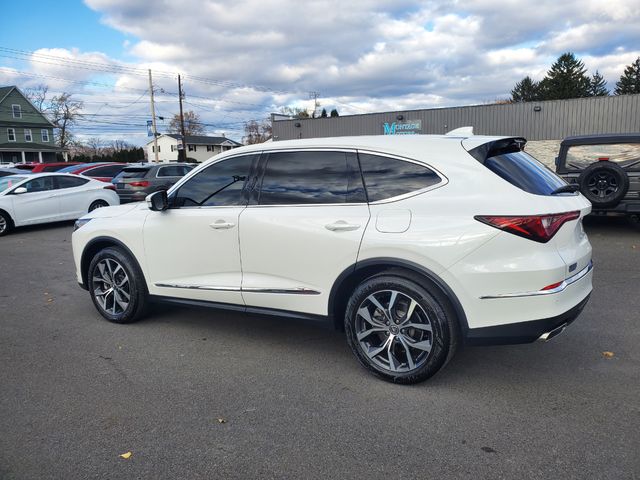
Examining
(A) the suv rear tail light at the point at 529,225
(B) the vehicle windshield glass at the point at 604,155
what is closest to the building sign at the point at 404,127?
(B) the vehicle windshield glass at the point at 604,155

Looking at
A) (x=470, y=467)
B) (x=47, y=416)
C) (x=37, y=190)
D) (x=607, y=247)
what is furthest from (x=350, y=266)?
(x=37, y=190)

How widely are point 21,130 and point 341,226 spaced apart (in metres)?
63.7

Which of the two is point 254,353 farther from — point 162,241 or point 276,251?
point 162,241

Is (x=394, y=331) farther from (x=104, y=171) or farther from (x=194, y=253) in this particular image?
(x=104, y=171)

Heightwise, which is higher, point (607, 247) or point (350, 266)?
point (350, 266)

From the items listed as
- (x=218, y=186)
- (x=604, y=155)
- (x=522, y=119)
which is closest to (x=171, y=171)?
(x=604, y=155)

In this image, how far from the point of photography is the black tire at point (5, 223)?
11.9m

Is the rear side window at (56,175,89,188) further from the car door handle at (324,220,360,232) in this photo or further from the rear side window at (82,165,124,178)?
the car door handle at (324,220,360,232)

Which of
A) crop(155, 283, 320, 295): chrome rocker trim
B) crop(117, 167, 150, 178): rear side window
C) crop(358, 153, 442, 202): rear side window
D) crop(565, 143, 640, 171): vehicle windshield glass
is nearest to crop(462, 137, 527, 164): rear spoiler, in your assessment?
crop(358, 153, 442, 202): rear side window

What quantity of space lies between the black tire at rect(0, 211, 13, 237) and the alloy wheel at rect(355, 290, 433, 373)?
38.0 feet

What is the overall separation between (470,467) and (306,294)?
1686 mm

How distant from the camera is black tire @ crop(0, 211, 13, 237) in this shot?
1189 cm

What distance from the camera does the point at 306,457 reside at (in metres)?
2.70

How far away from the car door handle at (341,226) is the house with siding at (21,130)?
61139mm
